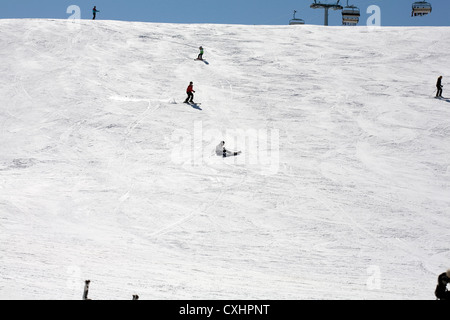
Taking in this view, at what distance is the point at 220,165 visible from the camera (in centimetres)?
1792

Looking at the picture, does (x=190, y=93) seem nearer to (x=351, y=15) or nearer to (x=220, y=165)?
(x=220, y=165)

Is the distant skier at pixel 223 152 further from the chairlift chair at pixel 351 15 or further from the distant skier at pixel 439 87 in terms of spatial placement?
the chairlift chair at pixel 351 15

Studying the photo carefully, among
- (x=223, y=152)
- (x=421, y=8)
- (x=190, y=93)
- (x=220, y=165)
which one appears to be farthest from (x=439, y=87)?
(x=421, y=8)

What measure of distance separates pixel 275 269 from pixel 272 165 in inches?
273

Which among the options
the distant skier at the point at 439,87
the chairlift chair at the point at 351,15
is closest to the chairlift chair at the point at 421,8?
the chairlift chair at the point at 351,15

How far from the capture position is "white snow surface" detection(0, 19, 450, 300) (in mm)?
10984

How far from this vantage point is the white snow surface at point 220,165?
1098 centimetres

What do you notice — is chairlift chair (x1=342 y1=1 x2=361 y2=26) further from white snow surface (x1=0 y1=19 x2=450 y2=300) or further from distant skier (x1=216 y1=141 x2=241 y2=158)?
distant skier (x1=216 y1=141 x2=241 y2=158)

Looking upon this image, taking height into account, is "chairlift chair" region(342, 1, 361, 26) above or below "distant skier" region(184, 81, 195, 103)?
above

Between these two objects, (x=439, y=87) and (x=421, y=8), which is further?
(x=421, y=8)

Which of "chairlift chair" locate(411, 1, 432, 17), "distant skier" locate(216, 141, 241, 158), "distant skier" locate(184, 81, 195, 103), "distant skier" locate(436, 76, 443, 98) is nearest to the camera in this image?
"distant skier" locate(216, 141, 241, 158)

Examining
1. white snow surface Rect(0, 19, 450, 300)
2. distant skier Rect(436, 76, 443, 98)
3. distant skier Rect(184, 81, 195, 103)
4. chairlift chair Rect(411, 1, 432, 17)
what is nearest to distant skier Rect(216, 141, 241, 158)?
white snow surface Rect(0, 19, 450, 300)
